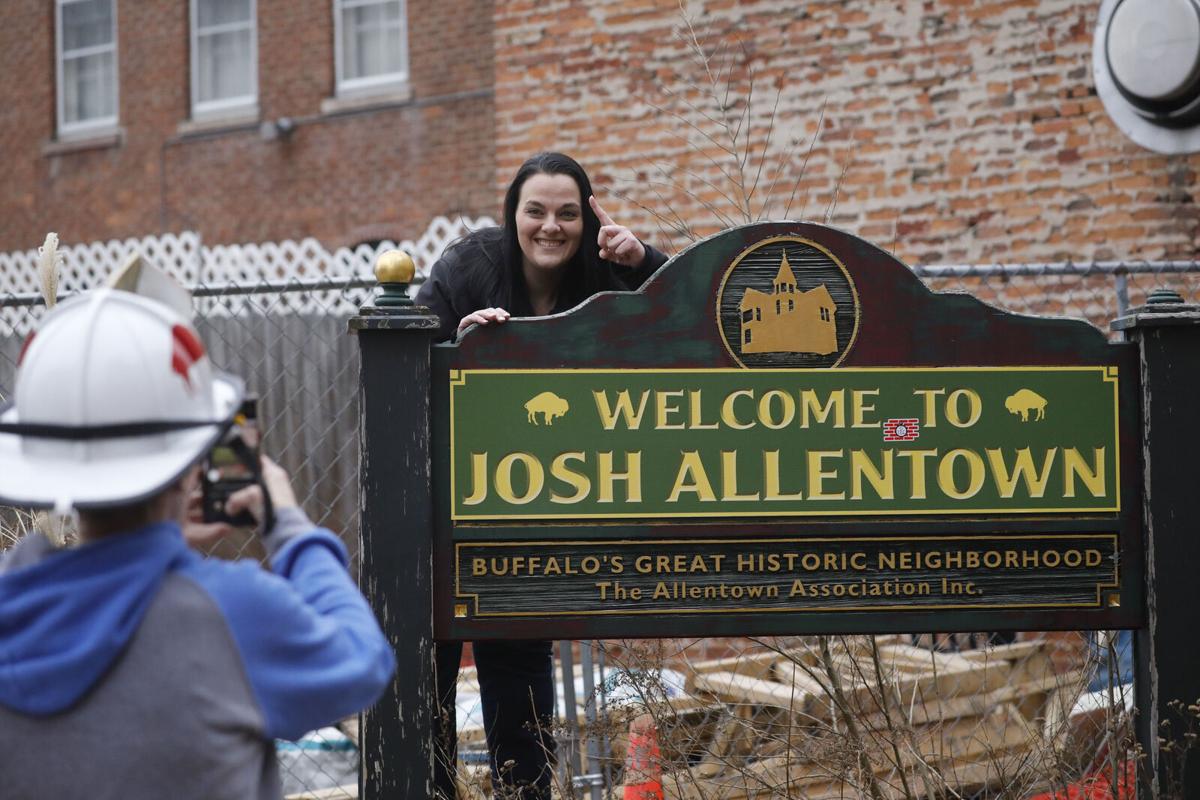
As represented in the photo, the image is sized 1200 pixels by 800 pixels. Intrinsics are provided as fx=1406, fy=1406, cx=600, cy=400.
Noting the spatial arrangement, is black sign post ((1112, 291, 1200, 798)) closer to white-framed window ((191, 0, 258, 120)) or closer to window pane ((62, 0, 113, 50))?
white-framed window ((191, 0, 258, 120))

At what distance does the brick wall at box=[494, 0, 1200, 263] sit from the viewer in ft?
24.2

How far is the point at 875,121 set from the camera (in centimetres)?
782

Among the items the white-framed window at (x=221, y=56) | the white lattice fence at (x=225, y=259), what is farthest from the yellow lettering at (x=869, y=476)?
the white-framed window at (x=221, y=56)

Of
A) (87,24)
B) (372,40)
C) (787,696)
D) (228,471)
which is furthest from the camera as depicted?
(87,24)

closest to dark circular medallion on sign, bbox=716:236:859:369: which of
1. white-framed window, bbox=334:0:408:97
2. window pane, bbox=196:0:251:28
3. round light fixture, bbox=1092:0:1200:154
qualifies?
round light fixture, bbox=1092:0:1200:154

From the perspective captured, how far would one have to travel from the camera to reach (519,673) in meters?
3.55

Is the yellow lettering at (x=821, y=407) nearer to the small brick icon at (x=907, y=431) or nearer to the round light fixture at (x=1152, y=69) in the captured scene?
the small brick icon at (x=907, y=431)

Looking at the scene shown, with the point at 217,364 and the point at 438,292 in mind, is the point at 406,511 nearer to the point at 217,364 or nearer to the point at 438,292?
the point at 438,292

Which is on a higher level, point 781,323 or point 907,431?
point 781,323

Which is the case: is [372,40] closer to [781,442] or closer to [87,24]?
[87,24]

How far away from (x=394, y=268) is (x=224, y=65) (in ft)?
42.0

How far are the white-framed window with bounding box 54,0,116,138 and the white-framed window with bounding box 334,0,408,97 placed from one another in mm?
3094

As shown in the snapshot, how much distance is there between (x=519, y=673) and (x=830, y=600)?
851mm

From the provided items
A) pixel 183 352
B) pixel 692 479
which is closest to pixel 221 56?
pixel 692 479
